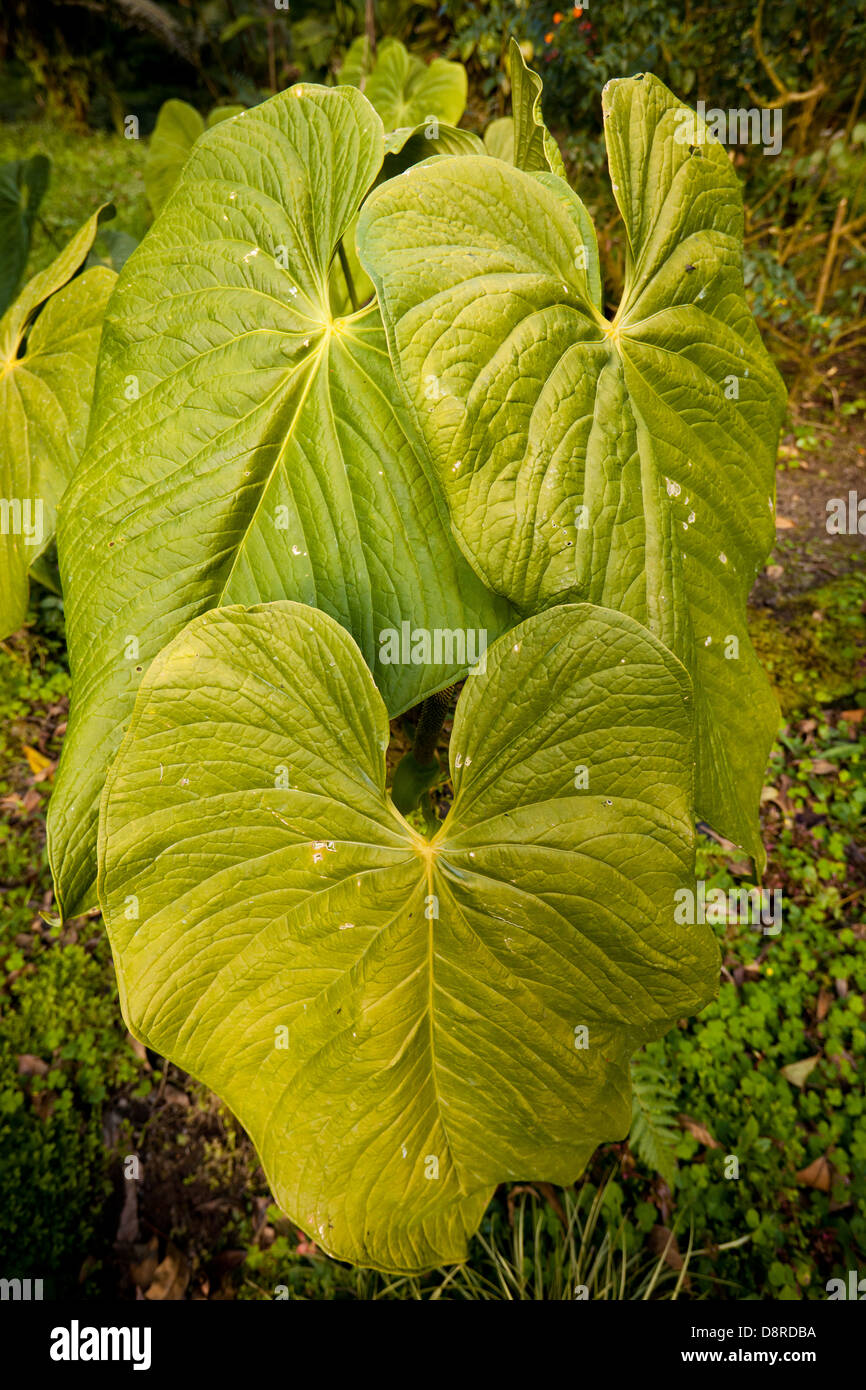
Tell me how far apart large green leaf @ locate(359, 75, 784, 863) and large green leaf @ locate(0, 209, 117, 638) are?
0.68m

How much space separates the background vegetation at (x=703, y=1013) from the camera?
1.51m

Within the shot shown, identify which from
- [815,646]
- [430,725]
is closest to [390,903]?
[430,725]

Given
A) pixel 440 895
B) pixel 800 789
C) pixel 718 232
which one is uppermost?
pixel 718 232

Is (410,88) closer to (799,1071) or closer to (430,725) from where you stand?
(430,725)

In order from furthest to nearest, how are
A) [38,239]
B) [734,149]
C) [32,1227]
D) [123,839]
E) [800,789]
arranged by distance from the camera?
[38,239] < [734,149] < [800,789] < [32,1227] < [123,839]

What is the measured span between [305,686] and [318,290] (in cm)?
45

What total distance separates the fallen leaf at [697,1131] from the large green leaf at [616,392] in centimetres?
98

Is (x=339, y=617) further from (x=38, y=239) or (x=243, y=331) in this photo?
(x=38, y=239)

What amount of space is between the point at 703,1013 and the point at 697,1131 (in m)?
0.23

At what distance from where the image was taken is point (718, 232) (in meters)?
0.93

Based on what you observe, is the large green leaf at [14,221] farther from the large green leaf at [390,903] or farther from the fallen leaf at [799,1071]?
the fallen leaf at [799,1071]

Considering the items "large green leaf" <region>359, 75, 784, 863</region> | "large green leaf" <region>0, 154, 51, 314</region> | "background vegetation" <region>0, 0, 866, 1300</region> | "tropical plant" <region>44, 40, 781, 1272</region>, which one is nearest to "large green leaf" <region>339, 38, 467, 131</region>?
"background vegetation" <region>0, 0, 866, 1300</region>

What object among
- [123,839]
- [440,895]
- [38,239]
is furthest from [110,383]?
[38,239]

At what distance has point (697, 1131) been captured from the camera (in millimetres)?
1652
